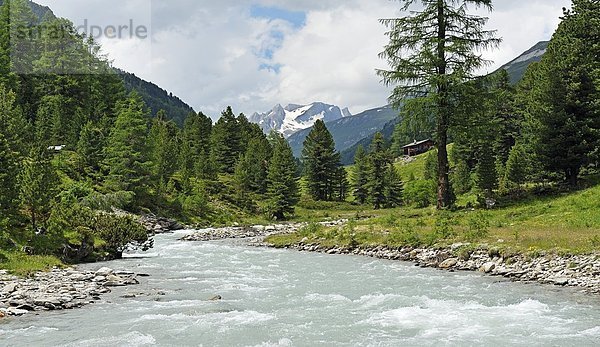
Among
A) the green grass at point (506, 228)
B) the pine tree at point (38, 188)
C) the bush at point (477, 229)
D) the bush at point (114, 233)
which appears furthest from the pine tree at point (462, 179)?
the pine tree at point (38, 188)

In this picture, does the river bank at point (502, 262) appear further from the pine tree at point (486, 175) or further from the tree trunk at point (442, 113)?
the pine tree at point (486, 175)

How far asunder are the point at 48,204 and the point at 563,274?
25367 millimetres

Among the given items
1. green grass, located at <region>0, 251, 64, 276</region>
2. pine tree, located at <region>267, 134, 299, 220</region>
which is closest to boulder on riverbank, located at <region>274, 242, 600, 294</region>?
green grass, located at <region>0, 251, 64, 276</region>

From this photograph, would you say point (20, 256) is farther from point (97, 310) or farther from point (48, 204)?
point (97, 310)

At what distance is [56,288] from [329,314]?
10.3 metres

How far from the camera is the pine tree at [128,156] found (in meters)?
57.8

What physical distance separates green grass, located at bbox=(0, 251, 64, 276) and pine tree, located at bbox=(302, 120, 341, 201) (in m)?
70.4

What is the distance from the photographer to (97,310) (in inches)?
613

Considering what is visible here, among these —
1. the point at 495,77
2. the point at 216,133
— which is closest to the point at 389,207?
the point at 216,133

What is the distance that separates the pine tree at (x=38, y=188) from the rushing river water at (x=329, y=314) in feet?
32.1

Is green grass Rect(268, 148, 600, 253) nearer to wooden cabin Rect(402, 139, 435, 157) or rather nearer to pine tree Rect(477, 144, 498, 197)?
pine tree Rect(477, 144, 498, 197)

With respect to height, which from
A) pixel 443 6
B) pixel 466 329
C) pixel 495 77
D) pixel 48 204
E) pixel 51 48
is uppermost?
pixel 51 48

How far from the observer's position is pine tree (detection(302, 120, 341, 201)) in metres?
93.2

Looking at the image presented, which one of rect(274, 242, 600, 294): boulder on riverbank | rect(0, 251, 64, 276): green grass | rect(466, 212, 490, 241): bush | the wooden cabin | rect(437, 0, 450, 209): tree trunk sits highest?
the wooden cabin
